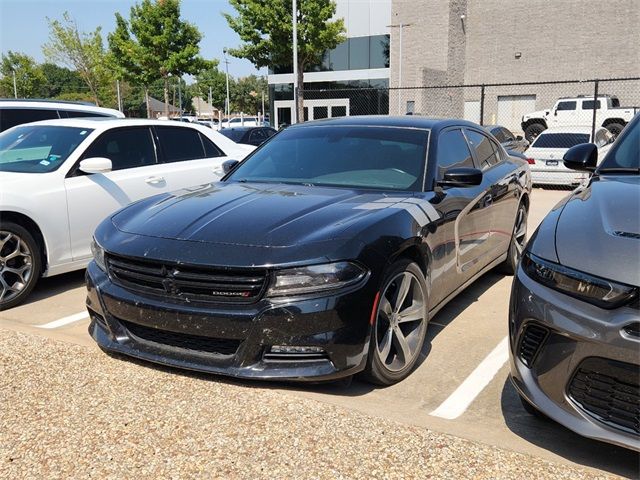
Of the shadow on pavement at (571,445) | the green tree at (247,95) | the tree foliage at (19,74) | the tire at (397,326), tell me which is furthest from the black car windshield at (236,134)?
the green tree at (247,95)

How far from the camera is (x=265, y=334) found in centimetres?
304

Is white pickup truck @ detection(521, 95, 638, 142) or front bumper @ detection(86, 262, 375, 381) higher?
white pickup truck @ detection(521, 95, 638, 142)

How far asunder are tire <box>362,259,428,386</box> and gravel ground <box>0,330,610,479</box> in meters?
0.41

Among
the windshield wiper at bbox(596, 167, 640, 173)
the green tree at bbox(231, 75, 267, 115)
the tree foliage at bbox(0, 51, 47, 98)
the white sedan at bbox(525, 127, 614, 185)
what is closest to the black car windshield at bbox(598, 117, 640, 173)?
the windshield wiper at bbox(596, 167, 640, 173)

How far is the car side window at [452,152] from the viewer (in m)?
4.35

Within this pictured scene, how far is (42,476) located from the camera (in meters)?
2.54

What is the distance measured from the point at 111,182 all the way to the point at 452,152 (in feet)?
10.5

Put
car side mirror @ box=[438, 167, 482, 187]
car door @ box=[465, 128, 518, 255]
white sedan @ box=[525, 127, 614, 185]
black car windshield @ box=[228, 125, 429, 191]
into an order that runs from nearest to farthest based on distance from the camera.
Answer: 1. car side mirror @ box=[438, 167, 482, 187]
2. black car windshield @ box=[228, 125, 429, 191]
3. car door @ box=[465, 128, 518, 255]
4. white sedan @ box=[525, 127, 614, 185]

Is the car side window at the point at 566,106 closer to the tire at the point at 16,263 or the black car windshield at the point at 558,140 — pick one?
the black car windshield at the point at 558,140

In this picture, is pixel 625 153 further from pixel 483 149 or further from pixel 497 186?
pixel 483 149

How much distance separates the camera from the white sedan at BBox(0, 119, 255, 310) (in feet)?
16.5

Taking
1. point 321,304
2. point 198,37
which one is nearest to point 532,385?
point 321,304

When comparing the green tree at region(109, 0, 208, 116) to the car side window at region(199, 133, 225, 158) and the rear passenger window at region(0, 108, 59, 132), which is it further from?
the car side window at region(199, 133, 225, 158)

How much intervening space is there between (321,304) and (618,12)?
36.3 metres
